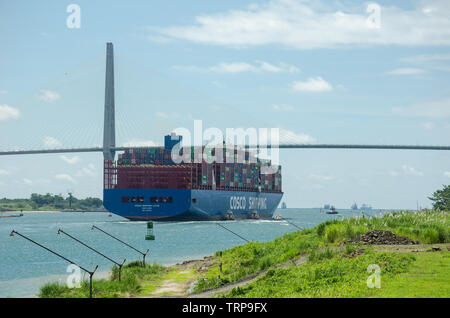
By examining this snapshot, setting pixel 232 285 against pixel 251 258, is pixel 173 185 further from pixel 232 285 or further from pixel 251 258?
pixel 232 285

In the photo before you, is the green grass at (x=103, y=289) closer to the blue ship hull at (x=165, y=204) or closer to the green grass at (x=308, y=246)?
the green grass at (x=308, y=246)

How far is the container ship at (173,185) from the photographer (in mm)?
86625

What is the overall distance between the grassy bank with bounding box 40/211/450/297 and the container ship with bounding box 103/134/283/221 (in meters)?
56.9

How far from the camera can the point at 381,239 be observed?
2331cm

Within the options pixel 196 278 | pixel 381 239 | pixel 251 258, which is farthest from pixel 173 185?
pixel 381 239

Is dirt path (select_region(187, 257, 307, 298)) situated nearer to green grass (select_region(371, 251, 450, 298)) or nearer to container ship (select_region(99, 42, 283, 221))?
green grass (select_region(371, 251, 450, 298))

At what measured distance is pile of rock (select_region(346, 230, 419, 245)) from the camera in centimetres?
2319

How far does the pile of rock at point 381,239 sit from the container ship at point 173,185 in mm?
63458

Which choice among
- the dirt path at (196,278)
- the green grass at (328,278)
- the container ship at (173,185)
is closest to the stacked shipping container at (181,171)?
the container ship at (173,185)

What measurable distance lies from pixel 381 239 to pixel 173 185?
65.4m

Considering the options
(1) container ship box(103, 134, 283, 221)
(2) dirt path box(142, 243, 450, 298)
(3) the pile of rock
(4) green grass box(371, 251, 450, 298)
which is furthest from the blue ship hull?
→ (4) green grass box(371, 251, 450, 298)
